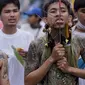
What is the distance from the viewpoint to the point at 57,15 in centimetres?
421

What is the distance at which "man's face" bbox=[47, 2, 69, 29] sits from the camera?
13.6 feet

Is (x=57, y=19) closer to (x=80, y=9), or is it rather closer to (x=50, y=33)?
(x=50, y=33)

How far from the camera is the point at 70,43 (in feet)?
13.8

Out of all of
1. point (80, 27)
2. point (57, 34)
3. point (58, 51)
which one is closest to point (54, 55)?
point (58, 51)

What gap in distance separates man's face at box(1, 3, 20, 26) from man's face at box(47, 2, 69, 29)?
2.90 ft

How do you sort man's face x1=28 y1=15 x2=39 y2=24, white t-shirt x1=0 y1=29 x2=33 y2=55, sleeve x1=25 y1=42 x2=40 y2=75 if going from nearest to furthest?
sleeve x1=25 y1=42 x2=40 y2=75
white t-shirt x1=0 y1=29 x2=33 y2=55
man's face x1=28 y1=15 x2=39 y2=24

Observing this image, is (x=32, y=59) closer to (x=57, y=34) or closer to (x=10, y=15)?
(x=57, y=34)

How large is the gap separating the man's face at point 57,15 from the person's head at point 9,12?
0.89 metres

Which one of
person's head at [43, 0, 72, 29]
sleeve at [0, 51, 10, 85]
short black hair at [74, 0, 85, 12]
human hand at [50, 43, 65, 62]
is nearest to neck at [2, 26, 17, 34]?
short black hair at [74, 0, 85, 12]

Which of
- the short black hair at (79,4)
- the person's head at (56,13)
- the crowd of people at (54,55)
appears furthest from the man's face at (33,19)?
the person's head at (56,13)

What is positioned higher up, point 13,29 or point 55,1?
point 55,1

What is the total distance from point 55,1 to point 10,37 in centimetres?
103

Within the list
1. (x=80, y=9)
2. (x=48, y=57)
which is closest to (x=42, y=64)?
(x=48, y=57)

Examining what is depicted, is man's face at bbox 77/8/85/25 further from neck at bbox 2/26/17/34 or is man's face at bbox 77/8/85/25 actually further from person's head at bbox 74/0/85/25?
neck at bbox 2/26/17/34
